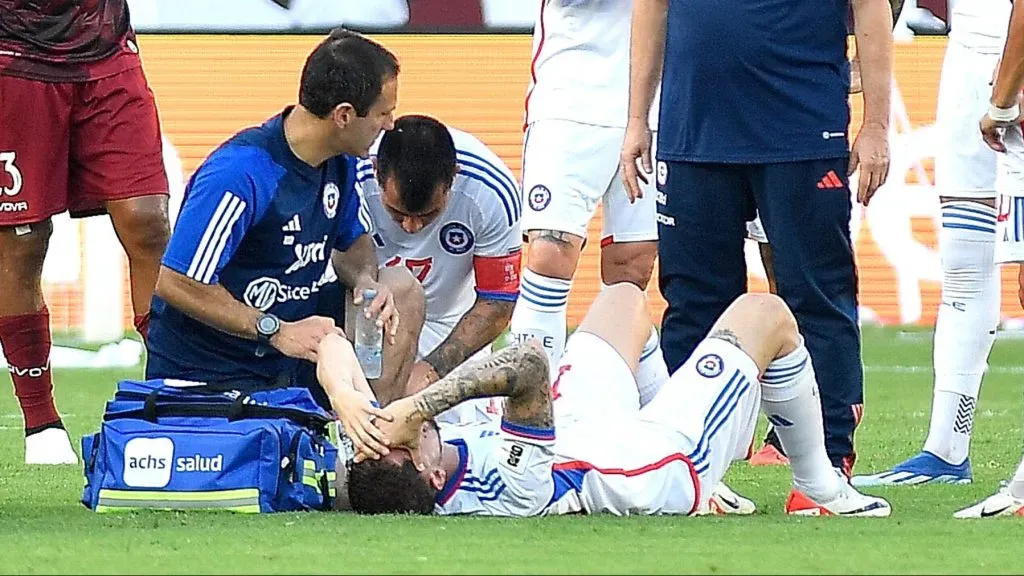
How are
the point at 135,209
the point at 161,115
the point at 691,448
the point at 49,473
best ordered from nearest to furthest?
the point at 691,448 < the point at 49,473 < the point at 135,209 < the point at 161,115

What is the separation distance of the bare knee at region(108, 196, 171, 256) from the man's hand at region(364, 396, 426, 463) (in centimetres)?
221

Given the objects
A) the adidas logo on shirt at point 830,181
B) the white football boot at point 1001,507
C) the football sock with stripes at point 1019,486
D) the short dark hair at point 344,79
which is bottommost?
the white football boot at point 1001,507

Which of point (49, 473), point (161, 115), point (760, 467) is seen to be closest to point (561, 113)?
point (760, 467)

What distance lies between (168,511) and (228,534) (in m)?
0.59

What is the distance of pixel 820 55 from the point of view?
5430 millimetres

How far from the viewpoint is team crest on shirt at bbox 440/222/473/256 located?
255 inches

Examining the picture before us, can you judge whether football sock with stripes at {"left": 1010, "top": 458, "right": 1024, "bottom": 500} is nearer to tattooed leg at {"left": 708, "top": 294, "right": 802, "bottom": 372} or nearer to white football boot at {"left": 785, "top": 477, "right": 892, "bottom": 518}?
white football boot at {"left": 785, "top": 477, "right": 892, "bottom": 518}

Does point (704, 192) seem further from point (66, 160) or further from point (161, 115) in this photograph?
point (161, 115)

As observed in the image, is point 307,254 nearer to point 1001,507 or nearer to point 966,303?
point 1001,507

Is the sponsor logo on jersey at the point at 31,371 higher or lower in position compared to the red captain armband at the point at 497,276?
lower

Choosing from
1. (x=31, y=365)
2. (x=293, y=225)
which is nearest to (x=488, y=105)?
(x=31, y=365)

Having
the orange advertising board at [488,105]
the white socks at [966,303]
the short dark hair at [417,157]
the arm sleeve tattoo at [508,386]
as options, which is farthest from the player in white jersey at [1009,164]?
the orange advertising board at [488,105]

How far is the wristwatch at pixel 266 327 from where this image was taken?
5066 mm

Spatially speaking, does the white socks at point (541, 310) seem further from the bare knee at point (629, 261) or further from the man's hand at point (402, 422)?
the man's hand at point (402, 422)
